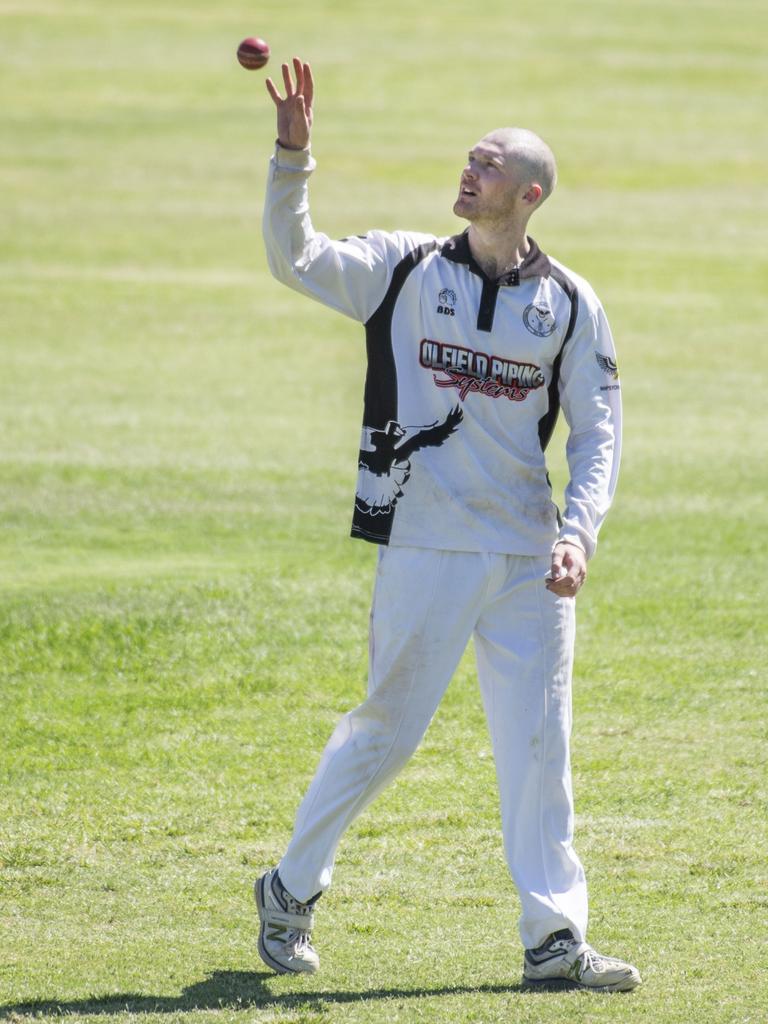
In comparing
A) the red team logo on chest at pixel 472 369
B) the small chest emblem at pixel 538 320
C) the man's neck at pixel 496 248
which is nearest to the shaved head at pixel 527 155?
the man's neck at pixel 496 248

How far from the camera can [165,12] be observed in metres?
46.7

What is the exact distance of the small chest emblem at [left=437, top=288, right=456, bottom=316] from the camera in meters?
5.04

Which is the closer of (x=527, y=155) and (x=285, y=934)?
(x=527, y=155)

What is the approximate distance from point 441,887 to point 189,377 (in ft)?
36.9

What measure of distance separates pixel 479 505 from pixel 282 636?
153 inches

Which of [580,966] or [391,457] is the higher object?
[391,457]

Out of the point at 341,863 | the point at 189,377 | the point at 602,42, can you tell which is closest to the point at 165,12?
the point at 602,42

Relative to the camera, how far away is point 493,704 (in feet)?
17.0

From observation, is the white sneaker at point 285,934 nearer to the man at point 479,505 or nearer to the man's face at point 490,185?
the man at point 479,505

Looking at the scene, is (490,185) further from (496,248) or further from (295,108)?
(295,108)

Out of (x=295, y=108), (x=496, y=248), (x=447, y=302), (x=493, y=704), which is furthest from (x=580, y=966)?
(x=295, y=108)

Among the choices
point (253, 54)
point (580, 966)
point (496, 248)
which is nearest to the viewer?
point (580, 966)

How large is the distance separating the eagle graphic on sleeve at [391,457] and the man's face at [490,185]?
56cm

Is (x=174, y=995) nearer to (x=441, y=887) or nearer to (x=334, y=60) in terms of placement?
(x=441, y=887)
